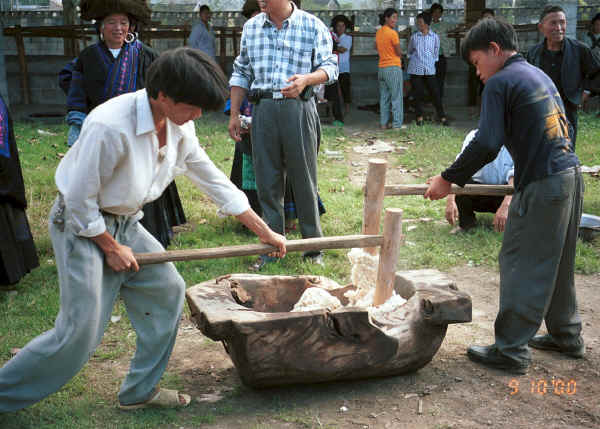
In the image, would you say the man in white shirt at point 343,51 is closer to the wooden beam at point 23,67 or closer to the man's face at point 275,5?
the wooden beam at point 23,67

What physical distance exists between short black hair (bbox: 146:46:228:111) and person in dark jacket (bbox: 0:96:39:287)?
2.45m

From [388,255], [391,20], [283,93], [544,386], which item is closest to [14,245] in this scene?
[283,93]

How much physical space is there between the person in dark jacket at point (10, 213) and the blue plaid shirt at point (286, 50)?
1.61m

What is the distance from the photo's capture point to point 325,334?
3.07m

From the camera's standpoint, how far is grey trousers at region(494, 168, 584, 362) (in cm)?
327

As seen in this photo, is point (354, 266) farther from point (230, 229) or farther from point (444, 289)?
point (230, 229)

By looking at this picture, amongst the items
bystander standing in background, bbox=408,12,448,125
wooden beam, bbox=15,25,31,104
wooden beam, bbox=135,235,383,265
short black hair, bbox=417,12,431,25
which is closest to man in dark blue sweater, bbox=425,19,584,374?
wooden beam, bbox=135,235,383,265

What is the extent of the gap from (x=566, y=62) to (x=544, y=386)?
364 cm

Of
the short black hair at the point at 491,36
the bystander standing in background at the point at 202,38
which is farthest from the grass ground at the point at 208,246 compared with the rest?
the bystander standing in background at the point at 202,38

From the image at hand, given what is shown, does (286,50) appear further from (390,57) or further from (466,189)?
(390,57)

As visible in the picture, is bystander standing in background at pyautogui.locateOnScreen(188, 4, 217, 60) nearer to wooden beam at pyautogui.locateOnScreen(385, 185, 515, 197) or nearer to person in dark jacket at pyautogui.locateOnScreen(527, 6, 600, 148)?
person in dark jacket at pyautogui.locateOnScreen(527, 6, 600, 148)

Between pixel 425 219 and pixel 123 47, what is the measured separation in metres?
3.38

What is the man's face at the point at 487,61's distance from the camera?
3318mm

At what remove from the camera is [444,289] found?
3.37 meters
